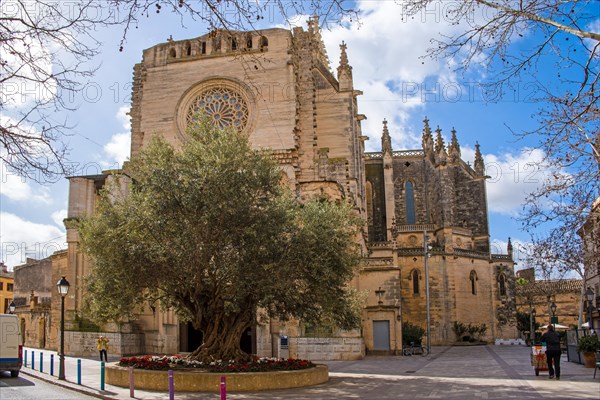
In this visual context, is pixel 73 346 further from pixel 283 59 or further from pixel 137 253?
pixel 283 59

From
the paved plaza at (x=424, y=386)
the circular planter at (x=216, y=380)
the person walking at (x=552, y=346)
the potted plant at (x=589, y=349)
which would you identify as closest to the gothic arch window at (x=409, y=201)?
the paved plaza at (x=424, y=386)

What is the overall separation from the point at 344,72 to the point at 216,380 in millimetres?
28852

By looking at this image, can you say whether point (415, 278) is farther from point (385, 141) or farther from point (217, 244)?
point (217, 244)

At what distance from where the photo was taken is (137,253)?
1777 cm

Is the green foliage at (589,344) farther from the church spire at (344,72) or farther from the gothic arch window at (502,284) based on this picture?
the gothic arch window at (502,284)

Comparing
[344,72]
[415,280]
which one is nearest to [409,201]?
[415,280]

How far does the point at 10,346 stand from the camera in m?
19.3

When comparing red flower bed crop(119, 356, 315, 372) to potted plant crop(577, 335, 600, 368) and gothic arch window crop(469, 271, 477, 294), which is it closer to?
potted plant crop(577, 335, 600, 368)

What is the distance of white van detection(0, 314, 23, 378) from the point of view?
1924cm

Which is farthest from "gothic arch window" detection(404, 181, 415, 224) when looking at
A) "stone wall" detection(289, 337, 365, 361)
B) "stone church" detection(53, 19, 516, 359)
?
"stone wall" detection(289, 337, 365, 361)

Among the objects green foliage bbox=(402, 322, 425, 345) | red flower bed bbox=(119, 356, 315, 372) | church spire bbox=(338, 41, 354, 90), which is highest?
church spire bbox=(338, 41, 354, 90)

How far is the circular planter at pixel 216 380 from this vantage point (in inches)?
619

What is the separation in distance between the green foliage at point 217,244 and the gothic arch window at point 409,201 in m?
34.9

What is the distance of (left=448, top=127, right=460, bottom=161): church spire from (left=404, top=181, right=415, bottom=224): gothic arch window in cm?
420
